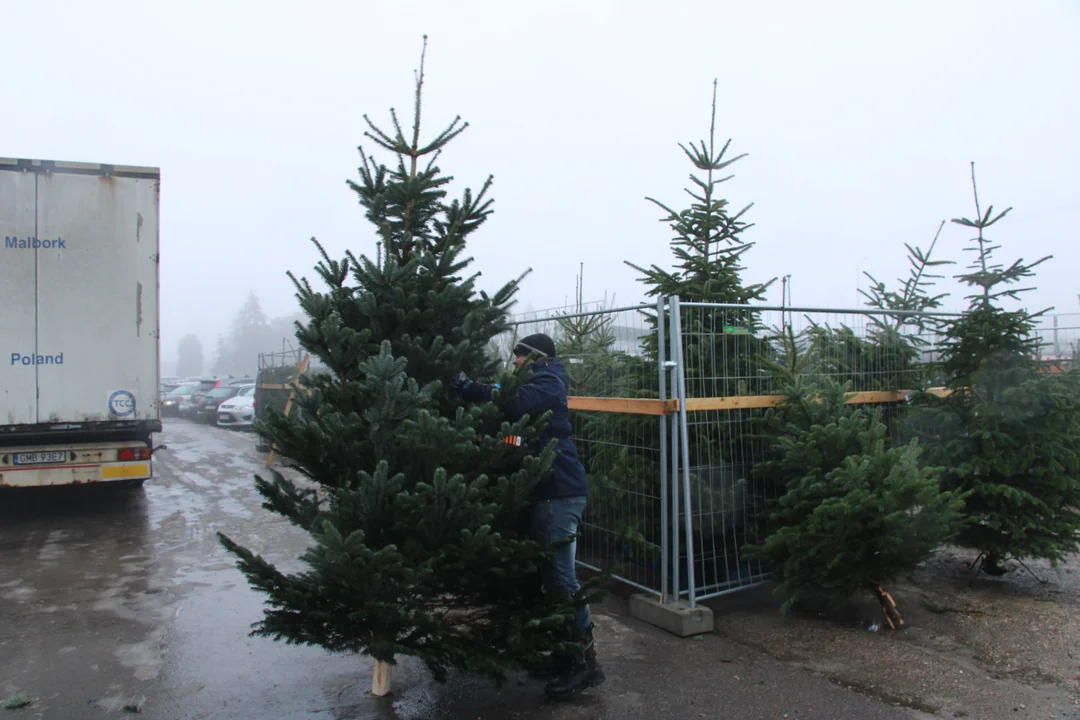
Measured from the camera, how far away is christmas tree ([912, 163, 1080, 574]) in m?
5.45

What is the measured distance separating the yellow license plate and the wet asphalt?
1672 millimetres

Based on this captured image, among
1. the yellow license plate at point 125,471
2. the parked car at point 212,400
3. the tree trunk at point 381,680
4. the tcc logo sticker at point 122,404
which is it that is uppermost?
the tcc logo sticker at point 122,404

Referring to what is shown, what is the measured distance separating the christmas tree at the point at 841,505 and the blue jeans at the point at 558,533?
1.59m

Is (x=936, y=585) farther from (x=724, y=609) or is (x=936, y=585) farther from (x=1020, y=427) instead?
(x=724, y=609)

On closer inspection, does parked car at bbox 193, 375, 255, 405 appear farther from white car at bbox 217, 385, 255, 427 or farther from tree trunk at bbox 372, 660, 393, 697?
tree trunk at bbox 372, 660, 393, 697

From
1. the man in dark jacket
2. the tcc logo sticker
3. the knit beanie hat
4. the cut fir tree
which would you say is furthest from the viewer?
the tcc logo sticker

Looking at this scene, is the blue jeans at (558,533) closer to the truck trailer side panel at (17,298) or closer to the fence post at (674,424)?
the fence post at (674,424)

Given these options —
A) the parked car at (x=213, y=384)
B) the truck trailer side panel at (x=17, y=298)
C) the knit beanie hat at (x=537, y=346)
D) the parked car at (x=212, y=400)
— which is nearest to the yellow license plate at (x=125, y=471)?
the truck trailer side panel at (x=17, y=298)

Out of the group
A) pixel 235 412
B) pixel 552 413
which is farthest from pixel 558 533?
pixel 235 412

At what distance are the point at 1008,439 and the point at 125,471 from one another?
8880 mm

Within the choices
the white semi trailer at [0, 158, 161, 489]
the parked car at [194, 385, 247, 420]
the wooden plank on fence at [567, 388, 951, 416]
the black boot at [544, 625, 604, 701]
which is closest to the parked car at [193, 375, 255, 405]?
the parked car at [194, 385, 247, 420]

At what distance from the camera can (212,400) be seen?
86.6ft

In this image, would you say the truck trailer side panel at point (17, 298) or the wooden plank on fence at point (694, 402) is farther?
the truck trailer side panel at point (17, 298)

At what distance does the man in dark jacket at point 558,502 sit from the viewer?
3.94 m
